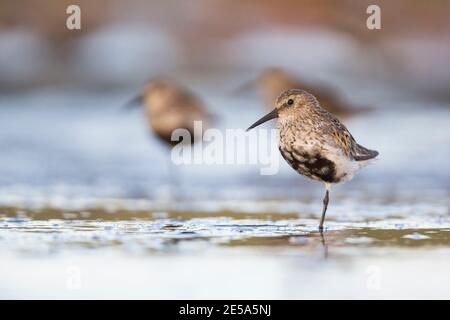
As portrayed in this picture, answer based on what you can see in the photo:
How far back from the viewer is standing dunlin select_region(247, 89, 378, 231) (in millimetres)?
6777

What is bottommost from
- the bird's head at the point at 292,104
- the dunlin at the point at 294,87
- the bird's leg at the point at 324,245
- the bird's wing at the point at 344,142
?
the bird's leg at the point at 324,245

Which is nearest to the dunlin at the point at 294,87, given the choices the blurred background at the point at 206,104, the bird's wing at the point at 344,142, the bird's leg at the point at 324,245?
the blurred background at the point at 206,104

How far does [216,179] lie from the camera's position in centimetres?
942

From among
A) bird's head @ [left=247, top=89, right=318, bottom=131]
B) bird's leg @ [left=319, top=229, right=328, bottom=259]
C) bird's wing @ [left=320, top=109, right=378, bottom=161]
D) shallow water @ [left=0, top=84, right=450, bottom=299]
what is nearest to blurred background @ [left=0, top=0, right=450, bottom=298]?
shallow water @ [left=0, top=84, right=450, bottom=299]

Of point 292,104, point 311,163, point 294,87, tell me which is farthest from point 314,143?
point 294,87

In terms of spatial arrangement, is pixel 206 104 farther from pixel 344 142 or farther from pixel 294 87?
pixel 344 142

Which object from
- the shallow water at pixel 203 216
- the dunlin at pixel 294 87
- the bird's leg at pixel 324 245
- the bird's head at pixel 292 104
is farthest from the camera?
the dunlin at pixel 294 87

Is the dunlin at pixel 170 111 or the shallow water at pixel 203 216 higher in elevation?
the dunlin at pixel 170 111

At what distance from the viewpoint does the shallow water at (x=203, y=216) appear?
199 inches

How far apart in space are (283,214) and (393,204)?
3.32 feet

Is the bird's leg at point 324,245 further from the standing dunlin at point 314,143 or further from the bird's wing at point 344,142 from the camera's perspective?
the bird's wing at point 344,142

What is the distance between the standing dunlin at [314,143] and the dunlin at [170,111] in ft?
10.1

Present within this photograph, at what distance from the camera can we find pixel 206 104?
12.1 metres

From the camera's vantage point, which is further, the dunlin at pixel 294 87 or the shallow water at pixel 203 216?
the dunlin at pixel 294 87
